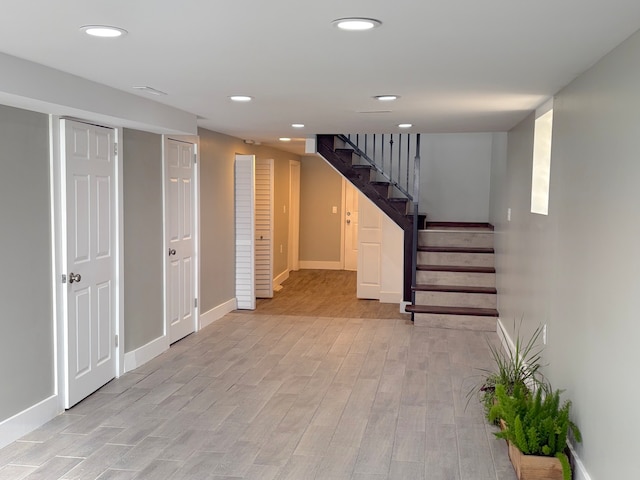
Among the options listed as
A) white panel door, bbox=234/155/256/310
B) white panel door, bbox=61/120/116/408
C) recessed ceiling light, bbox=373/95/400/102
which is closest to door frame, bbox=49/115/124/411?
white panel door, bbox=61/120/116/408

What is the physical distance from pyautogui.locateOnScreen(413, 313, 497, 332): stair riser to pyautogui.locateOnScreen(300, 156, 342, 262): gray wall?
4682 mm

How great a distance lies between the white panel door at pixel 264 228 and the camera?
8234 mm

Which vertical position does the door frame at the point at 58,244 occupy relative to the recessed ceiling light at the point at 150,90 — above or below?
below

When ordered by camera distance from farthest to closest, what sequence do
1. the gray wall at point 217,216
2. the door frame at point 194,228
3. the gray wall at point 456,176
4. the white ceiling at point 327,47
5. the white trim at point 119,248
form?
1. the gray wall at point 456,176
2. the gray wall at point 217,216
3. the door frame at point 194,228
4. the white trim at point 119,248
5. the white ceiling at point 327,47

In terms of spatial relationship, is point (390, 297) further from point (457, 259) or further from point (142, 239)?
point (142, 239)

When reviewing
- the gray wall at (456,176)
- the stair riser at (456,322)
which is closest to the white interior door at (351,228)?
the gray wall at (456,176)

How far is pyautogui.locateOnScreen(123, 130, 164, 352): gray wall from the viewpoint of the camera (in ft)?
16.2

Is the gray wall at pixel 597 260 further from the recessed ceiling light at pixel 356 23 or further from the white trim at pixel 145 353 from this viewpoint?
the white trim at pixel 145 353

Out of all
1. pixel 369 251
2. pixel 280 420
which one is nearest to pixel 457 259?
pixel 369 251

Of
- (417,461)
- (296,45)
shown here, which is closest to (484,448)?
(417,461)

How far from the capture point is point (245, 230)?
7.46m

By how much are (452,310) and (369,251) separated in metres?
2.01

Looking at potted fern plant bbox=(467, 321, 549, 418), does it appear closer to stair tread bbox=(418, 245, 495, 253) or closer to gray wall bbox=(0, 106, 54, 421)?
stair tread bbox=(418, 245, 495, 253)

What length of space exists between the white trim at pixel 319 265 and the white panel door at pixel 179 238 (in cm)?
522
